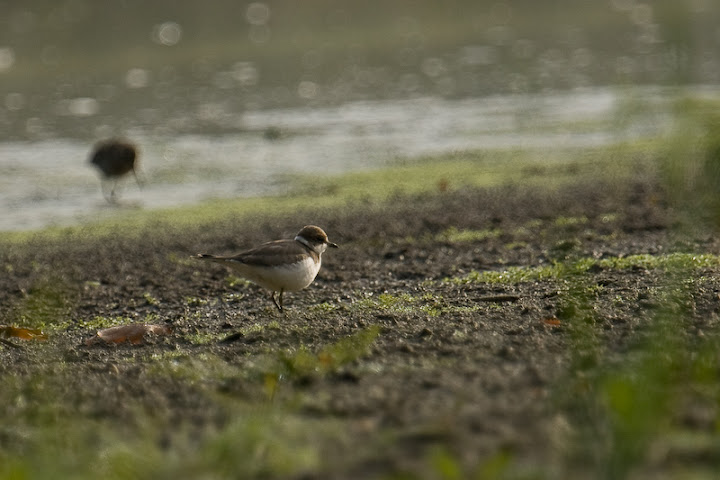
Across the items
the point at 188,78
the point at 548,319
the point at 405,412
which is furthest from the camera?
the point at 188,78

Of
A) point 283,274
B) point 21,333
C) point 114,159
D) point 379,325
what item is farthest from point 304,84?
point 379,325

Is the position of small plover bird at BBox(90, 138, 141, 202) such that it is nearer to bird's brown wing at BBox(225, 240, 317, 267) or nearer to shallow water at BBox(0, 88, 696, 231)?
shallow water at BBox(0, 88, 696, 231)

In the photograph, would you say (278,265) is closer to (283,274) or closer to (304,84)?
(283,274)

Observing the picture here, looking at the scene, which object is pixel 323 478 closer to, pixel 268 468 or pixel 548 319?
pixel 268 468

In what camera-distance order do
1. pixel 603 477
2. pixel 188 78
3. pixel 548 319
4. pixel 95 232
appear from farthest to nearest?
pixel 188 78 < pixel 95 232 < pixel 548 319 < pixel 603 477

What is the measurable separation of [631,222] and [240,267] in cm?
354

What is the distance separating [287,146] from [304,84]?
707cm

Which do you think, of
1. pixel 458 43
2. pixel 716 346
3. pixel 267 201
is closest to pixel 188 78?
pixel 458 43

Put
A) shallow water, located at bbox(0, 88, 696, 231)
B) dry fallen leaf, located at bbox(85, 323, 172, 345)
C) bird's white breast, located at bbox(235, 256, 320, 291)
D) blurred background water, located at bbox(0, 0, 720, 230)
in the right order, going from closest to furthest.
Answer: dry fallen leaf, located at bbox(85, 323, 172, 345), bird's white breast, located at bbox(235, 256, 320, 291), shallow water, located at bbox(0, 88, 696, 231), blurred background water, located at bbox(0, 0, 720, 230)

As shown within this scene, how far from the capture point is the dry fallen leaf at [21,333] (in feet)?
20.8

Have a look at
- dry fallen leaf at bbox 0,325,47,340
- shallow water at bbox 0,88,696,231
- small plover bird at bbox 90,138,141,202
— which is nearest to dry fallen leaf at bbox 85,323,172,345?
dry fallen leaf at bbox 0,325,47,340

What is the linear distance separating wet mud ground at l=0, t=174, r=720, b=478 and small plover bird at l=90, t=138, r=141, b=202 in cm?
236

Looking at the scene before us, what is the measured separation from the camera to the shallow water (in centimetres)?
1270

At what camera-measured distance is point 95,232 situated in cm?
1062
